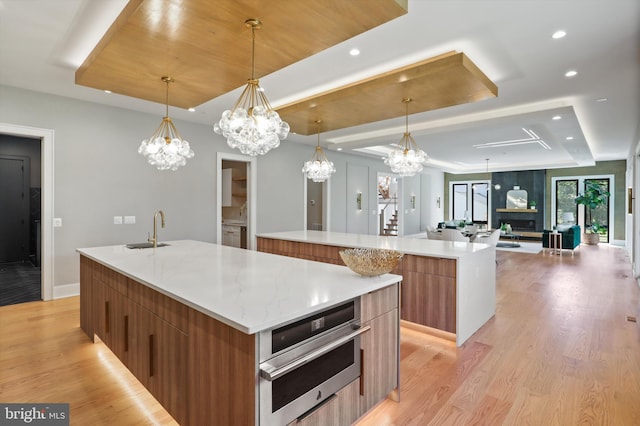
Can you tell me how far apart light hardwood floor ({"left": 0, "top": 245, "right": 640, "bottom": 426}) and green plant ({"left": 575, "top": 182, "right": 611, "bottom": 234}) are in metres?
8.18

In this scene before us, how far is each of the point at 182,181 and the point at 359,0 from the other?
442 centimetres

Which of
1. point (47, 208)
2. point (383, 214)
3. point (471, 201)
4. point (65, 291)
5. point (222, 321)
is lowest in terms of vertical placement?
point (65, 291)

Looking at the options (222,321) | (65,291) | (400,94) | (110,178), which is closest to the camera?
(222,321)

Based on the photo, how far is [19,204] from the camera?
6699mm

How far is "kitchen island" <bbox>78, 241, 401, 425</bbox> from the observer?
53.5 inches

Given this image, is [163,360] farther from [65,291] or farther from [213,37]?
[65,291]

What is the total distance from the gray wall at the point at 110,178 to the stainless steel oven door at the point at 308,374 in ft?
14.5

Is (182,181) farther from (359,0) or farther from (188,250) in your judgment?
(359,0)

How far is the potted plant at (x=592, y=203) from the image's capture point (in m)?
10.7

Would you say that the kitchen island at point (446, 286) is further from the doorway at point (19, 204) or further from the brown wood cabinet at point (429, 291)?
the doorway at point (19, 204)

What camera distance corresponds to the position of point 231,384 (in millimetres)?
1370

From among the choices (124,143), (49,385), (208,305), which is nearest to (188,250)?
(49,385)

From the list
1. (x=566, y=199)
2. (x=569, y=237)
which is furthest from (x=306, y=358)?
(x=566, y=199)

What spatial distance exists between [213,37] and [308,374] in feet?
7.54
